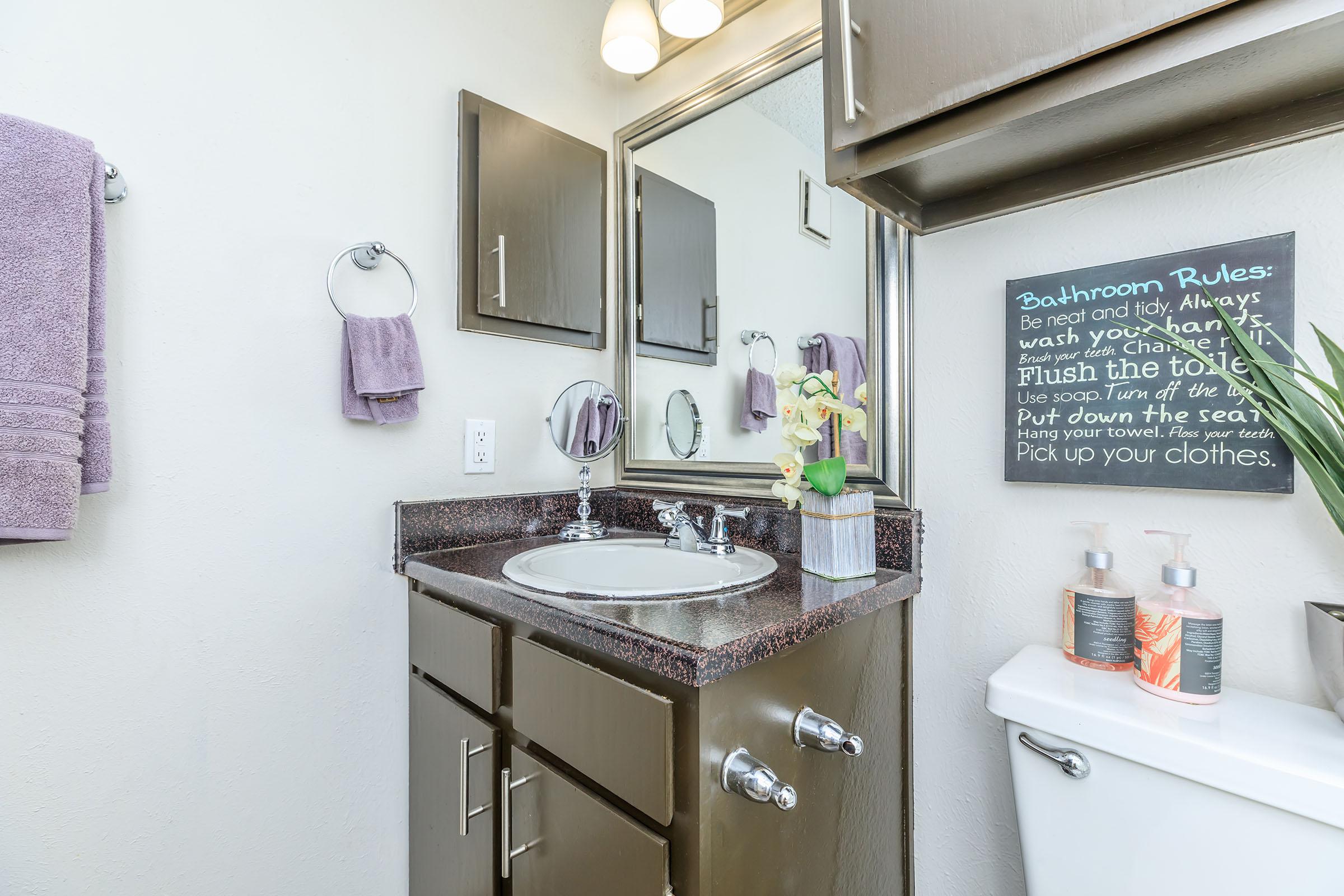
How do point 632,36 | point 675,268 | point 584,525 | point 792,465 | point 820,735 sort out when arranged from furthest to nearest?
point 675,268, point 584,525, point 632,36, point 792,465, point 820,735

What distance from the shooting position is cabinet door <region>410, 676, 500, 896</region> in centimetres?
94

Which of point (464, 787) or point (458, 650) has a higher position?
point (458, 650)

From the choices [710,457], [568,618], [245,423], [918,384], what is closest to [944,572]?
[918,384]

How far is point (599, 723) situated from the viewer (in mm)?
721

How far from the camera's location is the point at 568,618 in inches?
30.2

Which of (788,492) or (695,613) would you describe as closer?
(695,613)

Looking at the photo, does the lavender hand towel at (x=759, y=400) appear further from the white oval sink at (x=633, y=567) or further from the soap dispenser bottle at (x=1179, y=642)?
the soap dispenser bottle at (x=1179, y=642)

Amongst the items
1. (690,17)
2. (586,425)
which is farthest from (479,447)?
(690,17)

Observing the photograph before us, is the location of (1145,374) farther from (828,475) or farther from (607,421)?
(607,421)

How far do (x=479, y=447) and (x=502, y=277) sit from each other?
0.37 metres

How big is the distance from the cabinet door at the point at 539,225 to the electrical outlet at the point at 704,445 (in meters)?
0.39

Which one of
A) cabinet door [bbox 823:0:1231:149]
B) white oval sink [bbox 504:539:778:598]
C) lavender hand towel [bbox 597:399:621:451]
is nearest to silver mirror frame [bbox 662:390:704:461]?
lavender hand towel [bbox 597:399:621:451]

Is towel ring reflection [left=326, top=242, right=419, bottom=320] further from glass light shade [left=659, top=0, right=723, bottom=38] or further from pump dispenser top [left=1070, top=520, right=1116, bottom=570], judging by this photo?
pump dispenser top [left=1070, top=520, right=1116, bottom=570]

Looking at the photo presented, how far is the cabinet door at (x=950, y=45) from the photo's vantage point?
0.59 m
